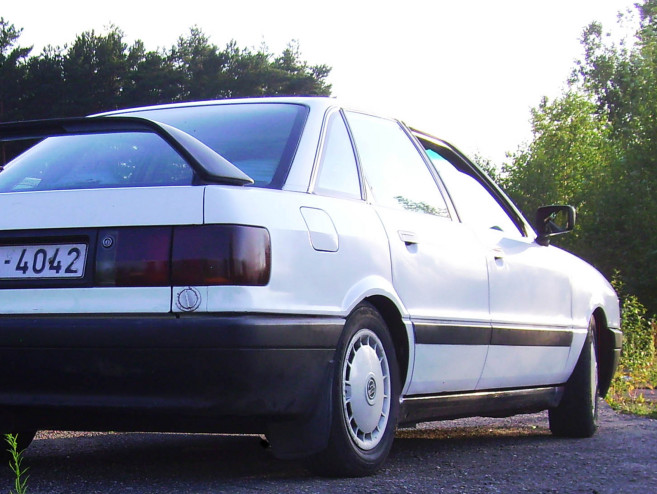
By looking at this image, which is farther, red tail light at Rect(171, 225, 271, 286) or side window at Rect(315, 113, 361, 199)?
side window at Rect(315, 113, 361, 199)

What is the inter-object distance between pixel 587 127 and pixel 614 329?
59.8 m

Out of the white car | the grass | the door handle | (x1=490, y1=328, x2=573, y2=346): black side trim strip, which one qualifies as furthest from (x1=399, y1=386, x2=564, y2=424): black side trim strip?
the grass

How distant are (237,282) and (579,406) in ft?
11.2

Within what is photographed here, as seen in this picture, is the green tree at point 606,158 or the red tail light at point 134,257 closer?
the red tail light at point 134,257

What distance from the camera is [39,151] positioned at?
4.87 metres

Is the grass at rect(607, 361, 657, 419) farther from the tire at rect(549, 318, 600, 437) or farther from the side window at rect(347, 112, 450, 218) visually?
the side window at rect(347, 112, 450, 218)

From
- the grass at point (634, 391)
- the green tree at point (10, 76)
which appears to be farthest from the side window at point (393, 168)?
the green tree at point (10, 76)

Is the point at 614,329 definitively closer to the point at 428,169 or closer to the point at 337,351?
the point at 428,169

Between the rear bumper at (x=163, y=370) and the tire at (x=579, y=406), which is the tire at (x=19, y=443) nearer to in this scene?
the rear bumper at (x=163, y=370)

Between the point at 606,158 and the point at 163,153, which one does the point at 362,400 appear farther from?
the point at 606,158

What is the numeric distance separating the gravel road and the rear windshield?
112cm

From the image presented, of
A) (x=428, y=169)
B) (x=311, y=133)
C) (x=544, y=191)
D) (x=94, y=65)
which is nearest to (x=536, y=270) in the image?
(x=428, y=169)

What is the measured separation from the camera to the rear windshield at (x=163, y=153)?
4176 millimetres

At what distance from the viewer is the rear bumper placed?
369 centimetres
